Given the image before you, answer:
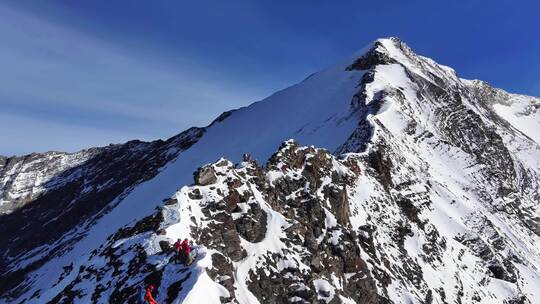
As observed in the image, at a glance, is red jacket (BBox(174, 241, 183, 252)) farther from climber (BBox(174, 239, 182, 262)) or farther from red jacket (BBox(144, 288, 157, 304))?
red jacket (BBox(144, 288, 157, 304))

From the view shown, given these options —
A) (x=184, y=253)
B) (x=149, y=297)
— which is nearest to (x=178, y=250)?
(x=184, y=253)

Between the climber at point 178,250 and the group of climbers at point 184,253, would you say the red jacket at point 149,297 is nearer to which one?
the group of climbers at point 184,253

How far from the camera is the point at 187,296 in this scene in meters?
26.8

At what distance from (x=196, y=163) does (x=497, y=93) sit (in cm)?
11980

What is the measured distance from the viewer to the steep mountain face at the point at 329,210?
35094 mm

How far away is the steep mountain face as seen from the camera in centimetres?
3509

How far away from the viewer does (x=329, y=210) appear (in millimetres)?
48125

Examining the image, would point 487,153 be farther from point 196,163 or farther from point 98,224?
point 98,224

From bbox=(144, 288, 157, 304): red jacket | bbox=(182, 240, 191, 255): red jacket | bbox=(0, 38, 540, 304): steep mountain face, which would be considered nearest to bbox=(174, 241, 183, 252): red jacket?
bbox=(182, 240, 191, 255): red jacket

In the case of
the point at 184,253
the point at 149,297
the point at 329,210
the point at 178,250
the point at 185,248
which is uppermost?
the point at 185,248

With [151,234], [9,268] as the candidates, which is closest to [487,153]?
[151,234]

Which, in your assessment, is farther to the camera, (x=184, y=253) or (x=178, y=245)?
(x=178, y=245)

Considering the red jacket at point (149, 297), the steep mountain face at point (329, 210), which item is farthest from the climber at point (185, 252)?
the red jacket at point (149, 297)

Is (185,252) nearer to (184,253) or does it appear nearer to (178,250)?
(184,253)
